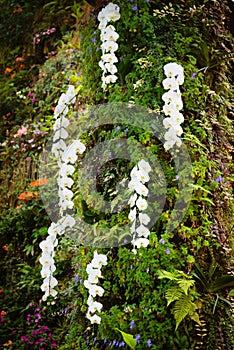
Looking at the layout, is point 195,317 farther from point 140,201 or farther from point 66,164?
point 66,164

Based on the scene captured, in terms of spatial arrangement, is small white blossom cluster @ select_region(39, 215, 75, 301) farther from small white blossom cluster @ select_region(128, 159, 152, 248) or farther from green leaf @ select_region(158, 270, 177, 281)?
green leaf @ select_region(158, 270, 177, 281)

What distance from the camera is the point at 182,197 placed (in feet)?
7.32

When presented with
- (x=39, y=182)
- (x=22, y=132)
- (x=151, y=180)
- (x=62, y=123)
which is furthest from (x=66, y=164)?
(x=22, y=132)

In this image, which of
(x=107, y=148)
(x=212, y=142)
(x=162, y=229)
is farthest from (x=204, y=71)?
(x=162, y=229)

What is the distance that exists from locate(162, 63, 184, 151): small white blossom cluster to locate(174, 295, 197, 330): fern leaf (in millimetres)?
635

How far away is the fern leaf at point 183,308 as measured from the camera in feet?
6.47

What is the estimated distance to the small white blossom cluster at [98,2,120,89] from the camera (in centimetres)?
242

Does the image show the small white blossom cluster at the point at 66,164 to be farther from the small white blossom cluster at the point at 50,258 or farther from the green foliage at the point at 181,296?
the green foliage at the point at 181,296

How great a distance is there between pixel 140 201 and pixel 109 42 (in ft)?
2.65

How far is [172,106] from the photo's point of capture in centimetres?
218

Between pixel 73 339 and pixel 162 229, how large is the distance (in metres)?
0.80

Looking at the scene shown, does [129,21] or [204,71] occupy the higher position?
[129,21]

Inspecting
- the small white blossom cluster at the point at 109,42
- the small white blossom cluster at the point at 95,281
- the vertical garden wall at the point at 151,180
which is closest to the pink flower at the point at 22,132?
the vertical garden wall at the point at 151,180

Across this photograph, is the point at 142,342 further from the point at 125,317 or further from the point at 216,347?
the point at 216,347
